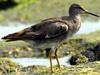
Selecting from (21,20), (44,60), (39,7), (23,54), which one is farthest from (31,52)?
(39,7)

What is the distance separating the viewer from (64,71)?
1220 centimetres

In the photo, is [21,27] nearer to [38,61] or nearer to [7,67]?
[38,61]

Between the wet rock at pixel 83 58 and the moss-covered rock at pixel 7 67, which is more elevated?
the moss-covered rock at pixel 7 67

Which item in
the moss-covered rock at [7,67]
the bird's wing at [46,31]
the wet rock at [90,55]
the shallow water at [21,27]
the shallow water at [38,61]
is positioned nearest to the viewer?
the bird's wing at [46,31]

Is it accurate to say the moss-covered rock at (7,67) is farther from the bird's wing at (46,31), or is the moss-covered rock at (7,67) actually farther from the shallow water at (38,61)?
the shallow water at (38,61)

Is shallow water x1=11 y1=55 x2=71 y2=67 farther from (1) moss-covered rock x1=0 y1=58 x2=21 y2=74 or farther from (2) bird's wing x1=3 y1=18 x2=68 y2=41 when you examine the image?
(2) bird's wing x1=3 y1=18 x2=68 y2=41

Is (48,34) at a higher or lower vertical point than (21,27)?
higher

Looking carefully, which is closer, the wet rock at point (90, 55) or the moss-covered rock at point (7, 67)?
the moss-covered rock at point (7, 67)

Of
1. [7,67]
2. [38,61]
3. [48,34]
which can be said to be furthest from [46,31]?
[38,61]

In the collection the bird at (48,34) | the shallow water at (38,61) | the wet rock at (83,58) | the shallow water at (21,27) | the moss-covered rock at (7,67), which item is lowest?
the shallow water at (38,61)

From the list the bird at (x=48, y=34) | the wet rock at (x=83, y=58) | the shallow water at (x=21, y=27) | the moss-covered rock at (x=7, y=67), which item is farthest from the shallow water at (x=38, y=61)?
the shallow water at (x=21, y=27)

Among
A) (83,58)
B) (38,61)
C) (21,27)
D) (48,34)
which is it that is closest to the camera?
(48,34)

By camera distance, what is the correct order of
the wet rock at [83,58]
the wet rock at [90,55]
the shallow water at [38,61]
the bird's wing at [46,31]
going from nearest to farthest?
the bird's wing at [46,31] < the wet rock at [83,58] < the wet rock at [90,55] < the shallow water at [38,61]

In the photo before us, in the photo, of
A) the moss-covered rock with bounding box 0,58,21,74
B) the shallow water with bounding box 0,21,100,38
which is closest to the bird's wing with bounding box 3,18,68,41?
the moss-covered rock with bounding box 0,58,21,74
